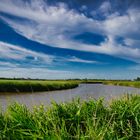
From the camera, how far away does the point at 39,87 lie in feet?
158

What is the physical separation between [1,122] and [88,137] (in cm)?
204

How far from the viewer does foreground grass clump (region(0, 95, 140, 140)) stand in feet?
18.2

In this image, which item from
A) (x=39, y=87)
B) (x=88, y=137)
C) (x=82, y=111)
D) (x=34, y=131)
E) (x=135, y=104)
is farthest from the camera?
(x=39, y=87)

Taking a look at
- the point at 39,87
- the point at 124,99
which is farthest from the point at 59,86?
the point at 124,99

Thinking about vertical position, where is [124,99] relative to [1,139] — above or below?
above

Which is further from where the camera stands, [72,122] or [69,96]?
[69,96]

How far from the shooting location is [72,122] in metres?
6.80

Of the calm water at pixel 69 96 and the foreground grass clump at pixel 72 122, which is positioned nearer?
the foreground grass clump at pixel 72 122

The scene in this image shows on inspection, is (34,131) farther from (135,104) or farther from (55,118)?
(135,104)

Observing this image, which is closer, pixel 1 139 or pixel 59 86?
pixel 1 139

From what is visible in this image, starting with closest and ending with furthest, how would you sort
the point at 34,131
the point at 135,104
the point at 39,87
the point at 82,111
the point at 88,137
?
the point at 88,137 → the point at 34,131 → the point at 82,111 → the point at 135,104 → the point at 39,87

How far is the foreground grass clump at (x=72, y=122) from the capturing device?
555 cm

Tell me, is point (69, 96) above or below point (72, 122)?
above

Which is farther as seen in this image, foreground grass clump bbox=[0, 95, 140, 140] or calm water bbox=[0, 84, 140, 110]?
calm water bbox=[0, 84, 140, 110]
